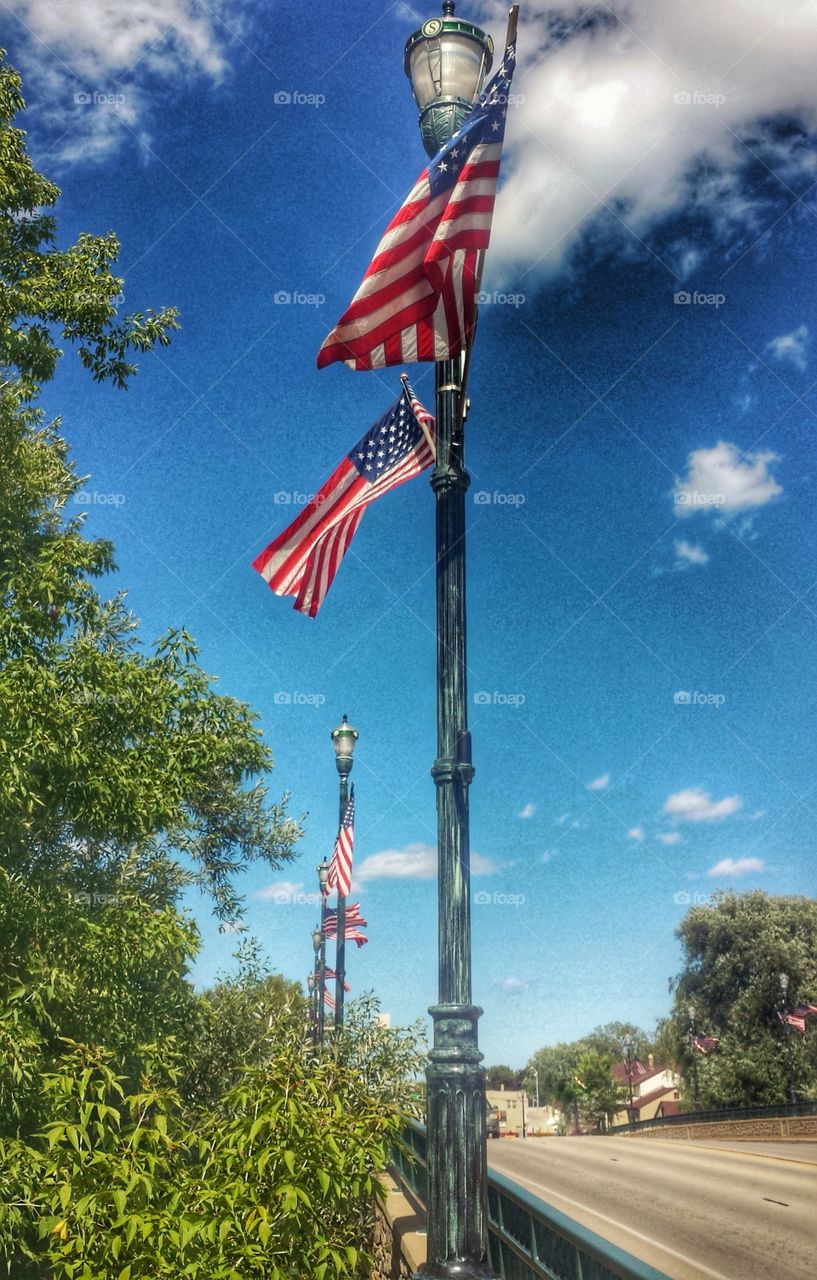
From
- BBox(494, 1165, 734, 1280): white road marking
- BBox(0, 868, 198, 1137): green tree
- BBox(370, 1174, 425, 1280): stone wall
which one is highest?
Result: BBox(0, 868, 198, 1137): green tree

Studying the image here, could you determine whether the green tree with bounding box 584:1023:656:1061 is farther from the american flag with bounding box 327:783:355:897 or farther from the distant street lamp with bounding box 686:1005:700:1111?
the american flag with bounding box 327:783:355:897

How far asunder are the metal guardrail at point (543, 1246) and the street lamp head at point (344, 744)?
33.4 ft

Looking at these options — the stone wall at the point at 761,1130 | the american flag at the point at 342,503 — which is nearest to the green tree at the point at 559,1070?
the stone wall at the point at 761,1130

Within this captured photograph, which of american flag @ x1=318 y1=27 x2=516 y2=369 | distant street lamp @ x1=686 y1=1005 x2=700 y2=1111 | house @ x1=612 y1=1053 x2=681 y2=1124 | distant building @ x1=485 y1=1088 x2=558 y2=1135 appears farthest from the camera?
distant building @ x1=485 y1=1088 x2=558 y2=1135

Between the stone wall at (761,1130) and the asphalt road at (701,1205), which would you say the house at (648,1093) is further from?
the asphalt road at (701,1205)

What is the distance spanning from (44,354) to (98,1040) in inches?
341

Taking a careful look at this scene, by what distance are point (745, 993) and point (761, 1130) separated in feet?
52.6

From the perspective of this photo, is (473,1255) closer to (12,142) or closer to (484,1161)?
(484,1161)

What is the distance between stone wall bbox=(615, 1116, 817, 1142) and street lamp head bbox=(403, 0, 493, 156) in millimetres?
37549

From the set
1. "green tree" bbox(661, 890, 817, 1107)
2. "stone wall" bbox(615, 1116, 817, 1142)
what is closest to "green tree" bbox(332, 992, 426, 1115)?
"stone wall" bbox(615, 1116, 817, 1142)

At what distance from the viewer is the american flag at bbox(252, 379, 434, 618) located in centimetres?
801

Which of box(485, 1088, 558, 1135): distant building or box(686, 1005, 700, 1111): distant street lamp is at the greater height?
box(686, 1005, 700, 1111): distant street lamp

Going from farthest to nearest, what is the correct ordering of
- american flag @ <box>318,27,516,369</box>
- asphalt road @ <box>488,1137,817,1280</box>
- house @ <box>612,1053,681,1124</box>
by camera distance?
house @ <box>612,1053,681,1124</box>, asphalt road @ <box>488,1137,817,1280</box>, american flag @ <box>318,27,516,369</box>

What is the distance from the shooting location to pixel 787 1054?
50781 millimetres
